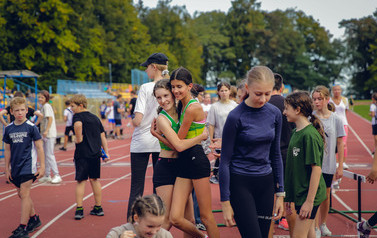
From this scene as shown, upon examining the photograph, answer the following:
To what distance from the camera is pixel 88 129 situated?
705 cm

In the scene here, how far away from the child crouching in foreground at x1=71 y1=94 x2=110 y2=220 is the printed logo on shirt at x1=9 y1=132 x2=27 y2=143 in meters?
1.00

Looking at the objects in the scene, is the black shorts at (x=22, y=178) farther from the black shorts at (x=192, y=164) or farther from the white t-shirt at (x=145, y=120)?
the black shorts at (x=192, y=164)

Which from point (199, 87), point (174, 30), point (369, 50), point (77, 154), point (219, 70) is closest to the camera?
point (77, 154)

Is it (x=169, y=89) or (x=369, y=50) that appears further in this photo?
(x=369, y=50)

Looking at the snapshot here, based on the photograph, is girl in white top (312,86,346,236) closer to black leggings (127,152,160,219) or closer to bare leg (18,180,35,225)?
black leggings (127,152,160,219)

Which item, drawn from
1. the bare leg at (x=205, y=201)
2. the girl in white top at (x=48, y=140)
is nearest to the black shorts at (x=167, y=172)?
the bare leg at (x=205, y=201)

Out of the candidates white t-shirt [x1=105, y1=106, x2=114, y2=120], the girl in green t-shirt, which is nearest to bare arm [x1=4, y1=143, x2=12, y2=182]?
the girl in green t-shirt

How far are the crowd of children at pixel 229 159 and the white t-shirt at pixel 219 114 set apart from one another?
7.44 feet

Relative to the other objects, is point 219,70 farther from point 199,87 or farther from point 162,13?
point 199,87

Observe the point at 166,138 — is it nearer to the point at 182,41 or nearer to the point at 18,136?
the point at 18,136

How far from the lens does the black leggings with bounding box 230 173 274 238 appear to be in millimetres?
3436

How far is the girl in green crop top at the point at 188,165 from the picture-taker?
13.8 ft

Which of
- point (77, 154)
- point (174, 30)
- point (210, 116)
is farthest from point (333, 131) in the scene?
point (174, 30)

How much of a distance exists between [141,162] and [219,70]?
80.3m
